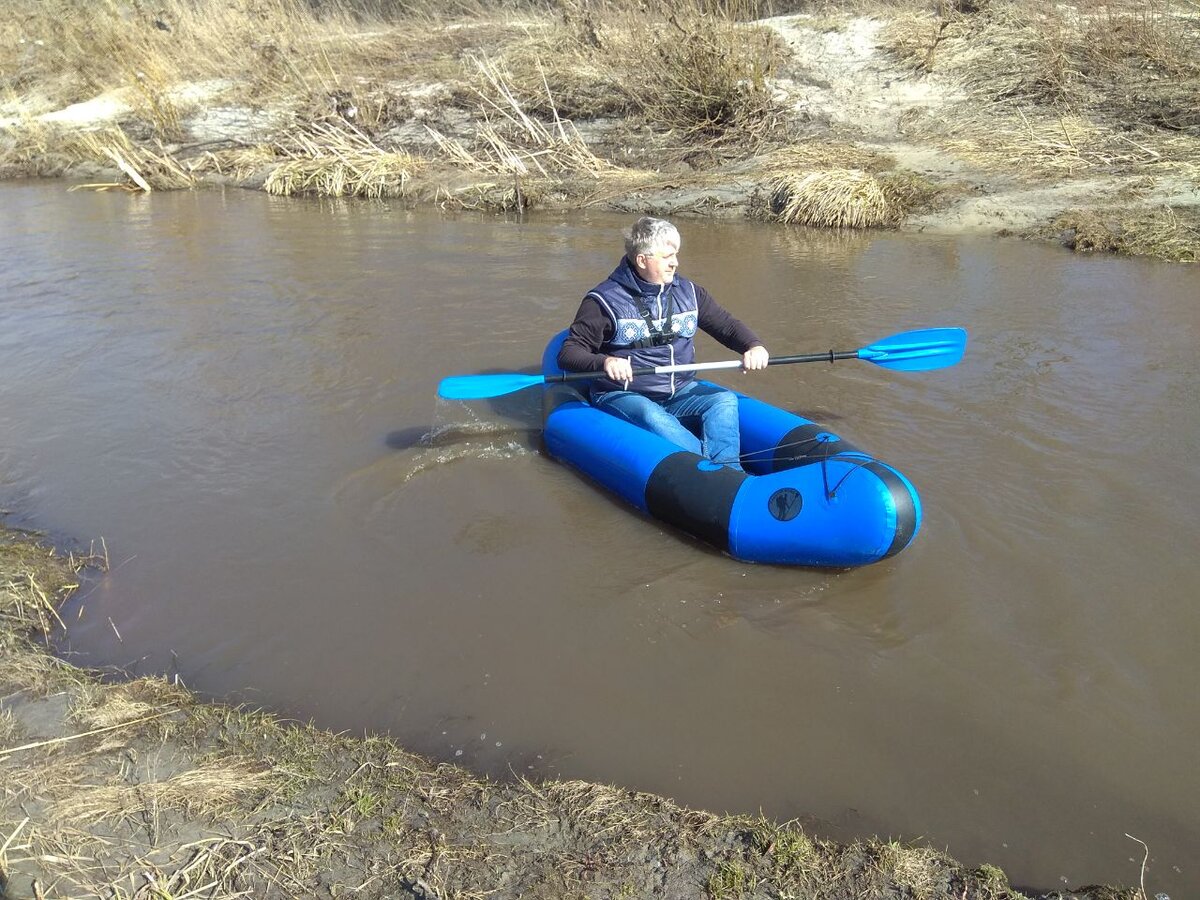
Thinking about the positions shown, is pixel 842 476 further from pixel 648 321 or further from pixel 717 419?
pixel 648 321

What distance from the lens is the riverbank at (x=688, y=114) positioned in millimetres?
9555

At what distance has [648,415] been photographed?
4.53 meters

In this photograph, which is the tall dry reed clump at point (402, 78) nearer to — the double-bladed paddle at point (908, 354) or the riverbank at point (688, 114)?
the riverbank at point (688, 114)

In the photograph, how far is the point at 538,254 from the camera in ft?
29.5

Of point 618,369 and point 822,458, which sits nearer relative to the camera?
point 822,458

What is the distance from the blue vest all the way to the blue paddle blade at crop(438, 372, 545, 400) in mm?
495

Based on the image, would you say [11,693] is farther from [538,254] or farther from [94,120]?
[94,120]

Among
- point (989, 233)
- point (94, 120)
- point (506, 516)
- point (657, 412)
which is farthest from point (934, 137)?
point (94, 120)

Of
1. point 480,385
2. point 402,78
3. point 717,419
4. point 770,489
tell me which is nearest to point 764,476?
point 770,489

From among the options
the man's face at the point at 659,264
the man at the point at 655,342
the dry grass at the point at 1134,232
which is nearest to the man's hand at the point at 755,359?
the man at the point at 655,342

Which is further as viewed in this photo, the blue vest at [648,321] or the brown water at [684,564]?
the blue vest at [648,321]

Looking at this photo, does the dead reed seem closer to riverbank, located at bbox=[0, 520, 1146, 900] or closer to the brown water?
the brown water

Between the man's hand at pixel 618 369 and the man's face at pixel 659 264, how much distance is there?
40 cm

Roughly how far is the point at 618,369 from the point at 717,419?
512mm
